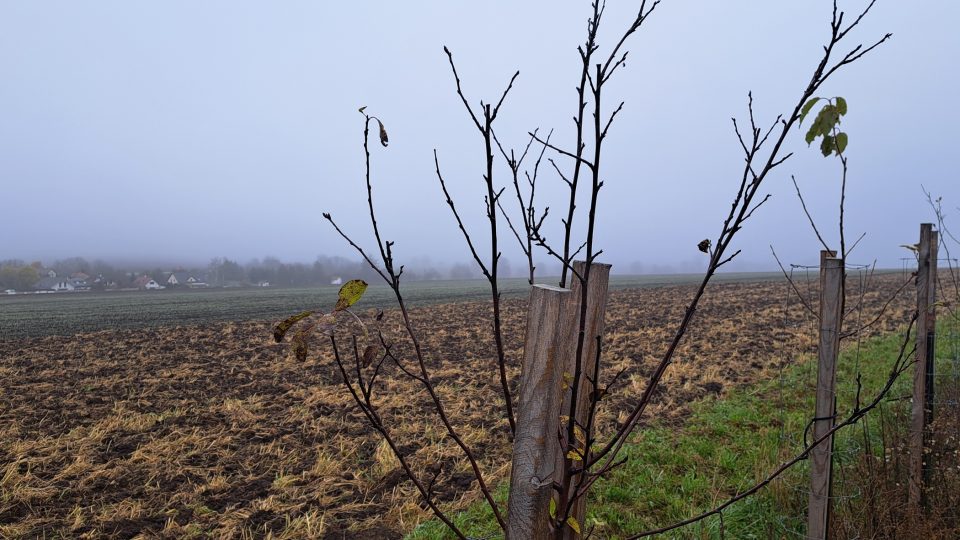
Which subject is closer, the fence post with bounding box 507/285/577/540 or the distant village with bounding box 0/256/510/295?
the fence post with bounding box 507/285/577/540

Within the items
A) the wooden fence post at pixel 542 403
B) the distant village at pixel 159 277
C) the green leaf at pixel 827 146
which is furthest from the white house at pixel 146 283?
the green leaf at pixel 827 146

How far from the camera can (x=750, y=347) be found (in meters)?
11.1

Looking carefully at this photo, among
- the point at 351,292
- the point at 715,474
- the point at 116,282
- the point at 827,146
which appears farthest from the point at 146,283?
the point at 827,146

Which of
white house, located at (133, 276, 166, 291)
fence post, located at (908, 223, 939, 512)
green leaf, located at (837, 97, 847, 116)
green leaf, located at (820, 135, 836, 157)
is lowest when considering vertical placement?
white house, located at (133, 276, 166, 291)

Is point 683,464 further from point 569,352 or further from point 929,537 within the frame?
point 569,352

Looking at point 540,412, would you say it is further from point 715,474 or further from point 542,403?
point 715,474

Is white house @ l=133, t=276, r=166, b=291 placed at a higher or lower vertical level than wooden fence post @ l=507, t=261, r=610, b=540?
lower

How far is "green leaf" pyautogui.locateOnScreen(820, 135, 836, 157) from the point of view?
1434 millimetres

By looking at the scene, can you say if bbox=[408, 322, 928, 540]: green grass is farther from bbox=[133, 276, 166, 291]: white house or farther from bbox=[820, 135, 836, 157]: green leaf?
bbox=[133, 276, 166, 291]: white house

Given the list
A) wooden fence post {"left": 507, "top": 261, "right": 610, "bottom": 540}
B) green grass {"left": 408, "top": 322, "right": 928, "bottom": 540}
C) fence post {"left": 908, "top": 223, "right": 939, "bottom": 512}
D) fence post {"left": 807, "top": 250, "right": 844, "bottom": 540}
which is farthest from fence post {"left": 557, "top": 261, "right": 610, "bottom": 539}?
fence post {"left": 908, "top": 223, "right": 939, "bottom": 512}

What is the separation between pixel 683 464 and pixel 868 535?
2212 millimetres

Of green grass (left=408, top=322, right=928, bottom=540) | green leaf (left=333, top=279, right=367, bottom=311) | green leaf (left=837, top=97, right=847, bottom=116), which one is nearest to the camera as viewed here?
green leaf (left=333, top=279, right=367, bottom=311)

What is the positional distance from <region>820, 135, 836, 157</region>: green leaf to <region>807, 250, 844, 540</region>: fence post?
0.95m

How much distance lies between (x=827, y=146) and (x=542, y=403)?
116 centimetres
